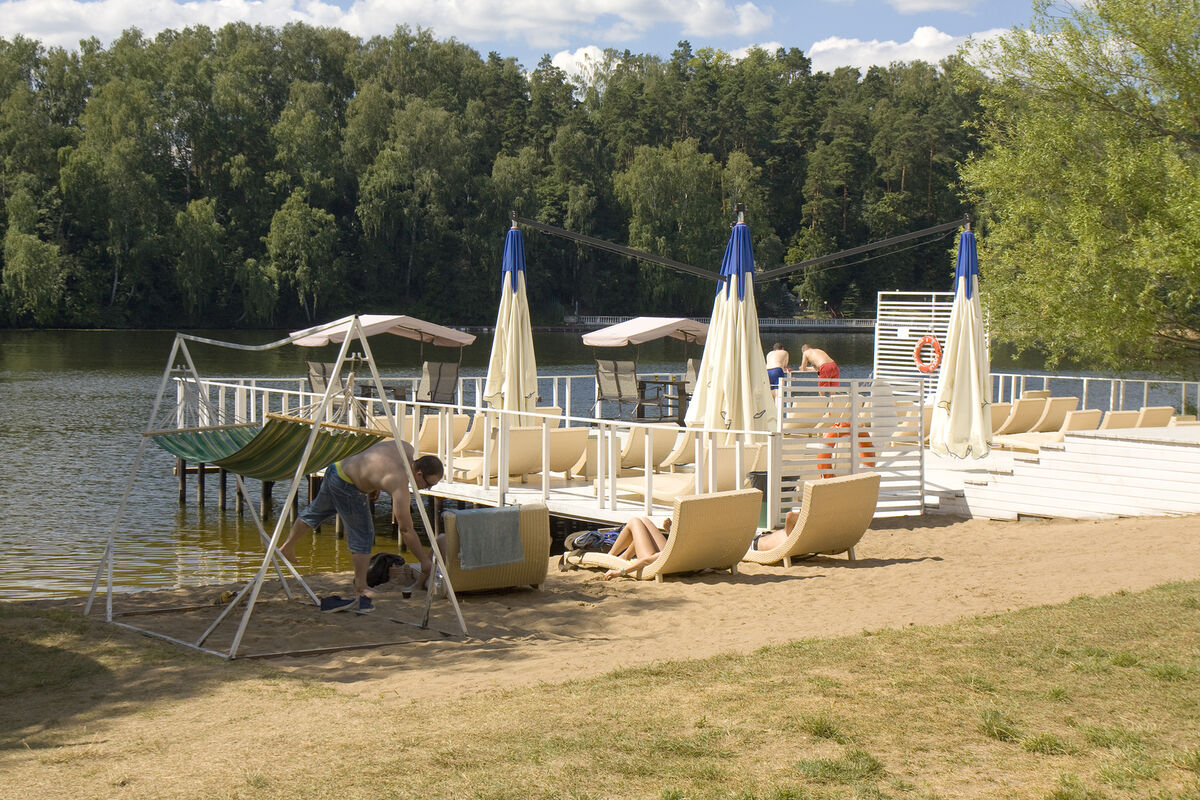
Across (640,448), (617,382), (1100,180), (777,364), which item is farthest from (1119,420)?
(1100,180)

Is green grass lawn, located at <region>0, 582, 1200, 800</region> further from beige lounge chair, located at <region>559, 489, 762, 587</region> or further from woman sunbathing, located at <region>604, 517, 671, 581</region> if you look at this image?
woman sunbathing, located at <region>604, 517, 671, 581</region>

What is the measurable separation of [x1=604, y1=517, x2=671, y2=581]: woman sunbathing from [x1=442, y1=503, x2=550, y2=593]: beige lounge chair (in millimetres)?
786

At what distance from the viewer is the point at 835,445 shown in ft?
38.5

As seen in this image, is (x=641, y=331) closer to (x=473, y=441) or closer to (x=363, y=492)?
(x=473, y=441)

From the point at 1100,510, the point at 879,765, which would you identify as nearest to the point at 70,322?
the point at 1100,510

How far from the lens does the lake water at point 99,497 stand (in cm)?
1270

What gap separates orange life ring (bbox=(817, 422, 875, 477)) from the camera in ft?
38.4

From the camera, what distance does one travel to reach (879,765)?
425cm

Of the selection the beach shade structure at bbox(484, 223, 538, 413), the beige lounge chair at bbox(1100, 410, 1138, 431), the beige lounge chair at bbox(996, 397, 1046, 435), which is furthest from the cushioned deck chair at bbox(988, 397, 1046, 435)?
the beach shade structure at bbox(484, 223, 538, 413)

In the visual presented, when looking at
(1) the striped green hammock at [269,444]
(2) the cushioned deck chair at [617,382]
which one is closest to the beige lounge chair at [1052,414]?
(2) the cushioned deck chair at [617,382]

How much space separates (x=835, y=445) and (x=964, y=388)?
212cm

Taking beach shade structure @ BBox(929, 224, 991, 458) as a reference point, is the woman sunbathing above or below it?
below

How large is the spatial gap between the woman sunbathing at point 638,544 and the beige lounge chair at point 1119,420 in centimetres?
748

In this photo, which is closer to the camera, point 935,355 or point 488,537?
point 488,537
